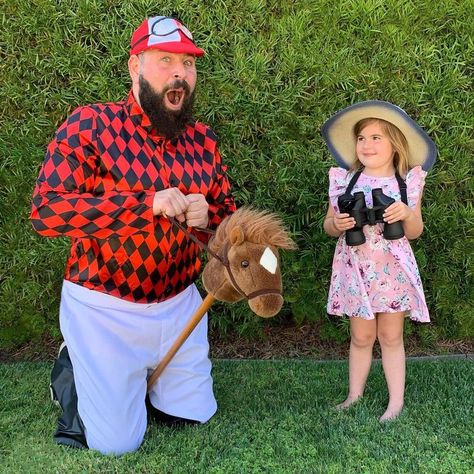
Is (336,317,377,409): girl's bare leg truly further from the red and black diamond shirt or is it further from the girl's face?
the red and black diamond shirt

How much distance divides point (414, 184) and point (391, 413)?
3.47 ft

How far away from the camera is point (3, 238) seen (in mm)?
4105

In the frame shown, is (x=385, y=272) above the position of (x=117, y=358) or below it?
above

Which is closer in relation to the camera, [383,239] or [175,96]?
[175,96]

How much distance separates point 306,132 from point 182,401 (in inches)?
68.5

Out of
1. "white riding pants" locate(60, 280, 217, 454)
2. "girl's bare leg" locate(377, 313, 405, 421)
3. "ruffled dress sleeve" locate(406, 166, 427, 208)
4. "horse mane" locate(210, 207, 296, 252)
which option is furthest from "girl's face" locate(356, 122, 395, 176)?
"white riding pants" locate(60, 280, 217, 454)

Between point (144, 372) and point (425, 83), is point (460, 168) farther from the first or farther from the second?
point (144, 372)

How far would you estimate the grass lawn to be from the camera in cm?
258

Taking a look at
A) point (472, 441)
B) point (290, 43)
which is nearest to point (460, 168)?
point (290, 43)

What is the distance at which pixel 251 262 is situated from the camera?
2.53 meters

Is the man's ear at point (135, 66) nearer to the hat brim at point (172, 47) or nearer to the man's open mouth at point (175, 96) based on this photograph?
the hat brim at point (172, 47)

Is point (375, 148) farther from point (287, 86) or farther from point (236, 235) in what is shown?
point (287, 86)

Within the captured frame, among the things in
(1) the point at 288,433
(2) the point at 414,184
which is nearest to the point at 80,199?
(1) the point at 288,433

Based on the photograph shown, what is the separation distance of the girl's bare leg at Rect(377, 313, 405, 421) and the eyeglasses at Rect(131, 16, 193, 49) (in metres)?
1.56
